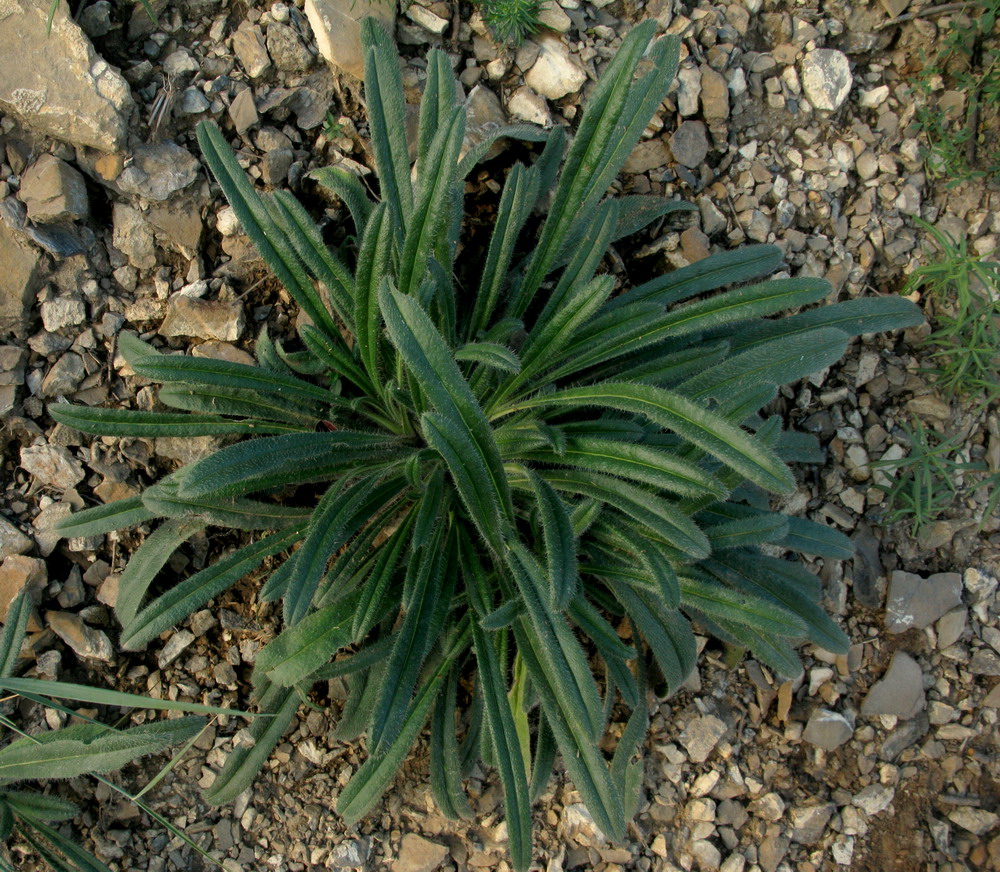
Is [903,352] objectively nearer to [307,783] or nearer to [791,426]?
[791,426]

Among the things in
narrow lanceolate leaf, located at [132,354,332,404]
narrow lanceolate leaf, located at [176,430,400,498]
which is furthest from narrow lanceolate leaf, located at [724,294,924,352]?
narrow lanceolate leaf, located at [132,354,332,404]

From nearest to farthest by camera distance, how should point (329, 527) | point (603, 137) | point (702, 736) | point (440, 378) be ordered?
point (440, 378)
point (329, 527)
point (603, 137)
point (702, 736)

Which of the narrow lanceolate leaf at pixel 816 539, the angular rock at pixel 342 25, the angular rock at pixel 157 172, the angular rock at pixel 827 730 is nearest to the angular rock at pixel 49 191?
the angular rock at pixel 157 172

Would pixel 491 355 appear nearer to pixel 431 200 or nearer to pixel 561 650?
pixel 431 200

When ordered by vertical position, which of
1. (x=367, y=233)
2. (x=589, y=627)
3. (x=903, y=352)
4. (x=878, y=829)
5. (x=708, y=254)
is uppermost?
(x=367, y=233)

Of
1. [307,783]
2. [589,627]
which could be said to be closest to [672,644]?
[589,627]

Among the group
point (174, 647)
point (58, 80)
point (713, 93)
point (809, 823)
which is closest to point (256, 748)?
point (174, 647)
